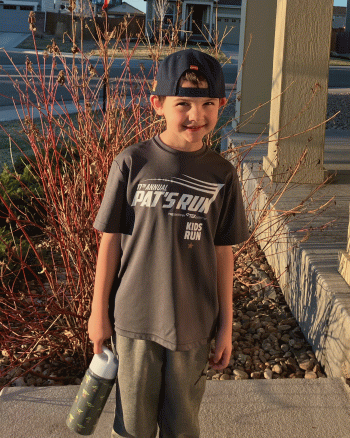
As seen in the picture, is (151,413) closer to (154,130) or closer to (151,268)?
(151,268)

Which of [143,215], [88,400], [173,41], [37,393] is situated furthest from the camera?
[173,41]

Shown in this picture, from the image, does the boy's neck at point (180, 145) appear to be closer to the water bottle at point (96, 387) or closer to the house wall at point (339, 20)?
the water bottle at point (96, 387)

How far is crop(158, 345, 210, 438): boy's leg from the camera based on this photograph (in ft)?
6.31

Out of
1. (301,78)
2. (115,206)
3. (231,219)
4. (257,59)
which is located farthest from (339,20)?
(115,206)

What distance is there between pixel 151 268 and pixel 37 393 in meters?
1.15

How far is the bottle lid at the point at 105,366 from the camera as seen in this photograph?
77.4 inches

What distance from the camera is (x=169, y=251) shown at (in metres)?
1.84

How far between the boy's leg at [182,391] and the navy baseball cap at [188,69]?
78 centimetres

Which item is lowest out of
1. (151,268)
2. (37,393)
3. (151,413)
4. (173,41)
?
(37,393)

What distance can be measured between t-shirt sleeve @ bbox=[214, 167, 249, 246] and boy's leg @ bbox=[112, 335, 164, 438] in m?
0.40

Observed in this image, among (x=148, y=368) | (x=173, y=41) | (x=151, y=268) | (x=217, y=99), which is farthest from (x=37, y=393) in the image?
(x=173, y=41)

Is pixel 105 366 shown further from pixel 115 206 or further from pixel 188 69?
pixel 188 69

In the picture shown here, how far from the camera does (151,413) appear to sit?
78.3 inches

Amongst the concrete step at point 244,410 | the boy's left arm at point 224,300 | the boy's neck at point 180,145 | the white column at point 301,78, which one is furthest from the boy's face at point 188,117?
the white column at point 301,78
